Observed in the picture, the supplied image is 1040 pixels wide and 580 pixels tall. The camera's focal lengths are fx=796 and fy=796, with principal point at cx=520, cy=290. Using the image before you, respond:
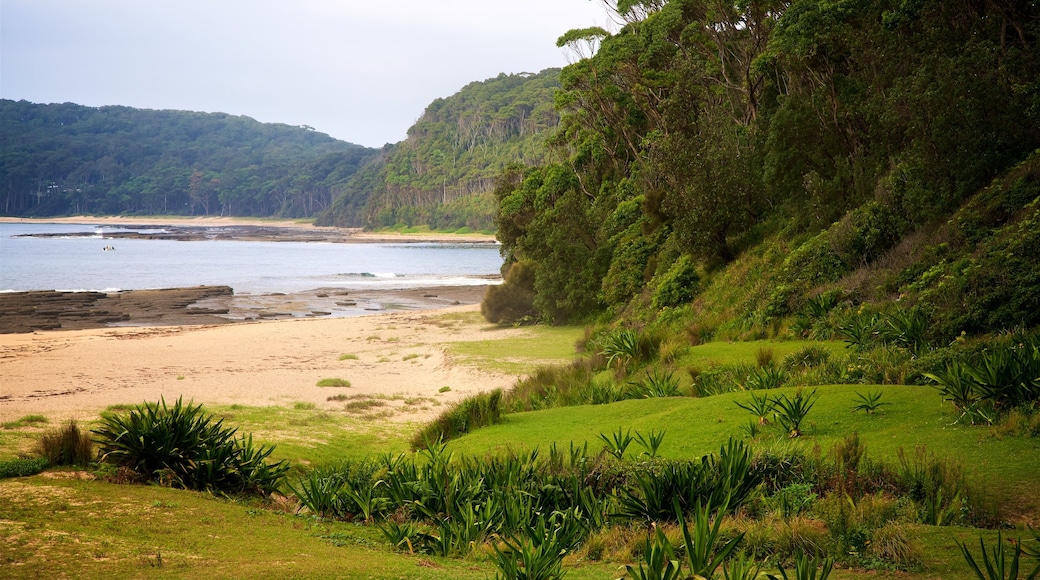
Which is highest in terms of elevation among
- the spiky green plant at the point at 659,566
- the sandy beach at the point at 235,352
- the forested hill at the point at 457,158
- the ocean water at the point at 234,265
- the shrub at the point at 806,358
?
the forested hill at the point at 457,158

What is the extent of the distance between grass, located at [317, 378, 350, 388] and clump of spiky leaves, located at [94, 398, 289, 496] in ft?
43.8

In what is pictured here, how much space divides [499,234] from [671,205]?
1523cm

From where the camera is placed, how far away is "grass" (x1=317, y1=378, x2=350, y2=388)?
22.7 metres

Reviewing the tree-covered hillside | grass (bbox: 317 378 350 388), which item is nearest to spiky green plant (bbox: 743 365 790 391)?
the tree-covered hillside

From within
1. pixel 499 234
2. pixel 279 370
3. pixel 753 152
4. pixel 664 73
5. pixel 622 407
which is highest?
pixel 664 73

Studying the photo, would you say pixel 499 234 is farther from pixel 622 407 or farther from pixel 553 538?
pixel 553 538

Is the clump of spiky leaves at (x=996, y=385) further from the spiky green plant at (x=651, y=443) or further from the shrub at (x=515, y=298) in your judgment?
the shrub at (x=515, y=298)

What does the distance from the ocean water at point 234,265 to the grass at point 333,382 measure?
130ft

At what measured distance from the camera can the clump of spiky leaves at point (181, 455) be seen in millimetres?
8680

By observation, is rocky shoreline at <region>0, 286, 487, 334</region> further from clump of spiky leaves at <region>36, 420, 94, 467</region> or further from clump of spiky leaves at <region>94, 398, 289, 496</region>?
clump of spiky leaves at <region>94, 398, 289, 496</region>

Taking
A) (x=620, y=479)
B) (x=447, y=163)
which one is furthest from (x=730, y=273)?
(x=447, y=163)

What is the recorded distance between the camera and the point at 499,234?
40.2 m

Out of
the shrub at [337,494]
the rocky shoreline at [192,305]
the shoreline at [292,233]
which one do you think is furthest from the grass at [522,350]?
the shoreline at [292,233]

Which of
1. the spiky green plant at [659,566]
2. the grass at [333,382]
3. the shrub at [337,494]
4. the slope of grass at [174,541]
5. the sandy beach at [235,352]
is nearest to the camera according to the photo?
the spiky green plant at [659,566]
